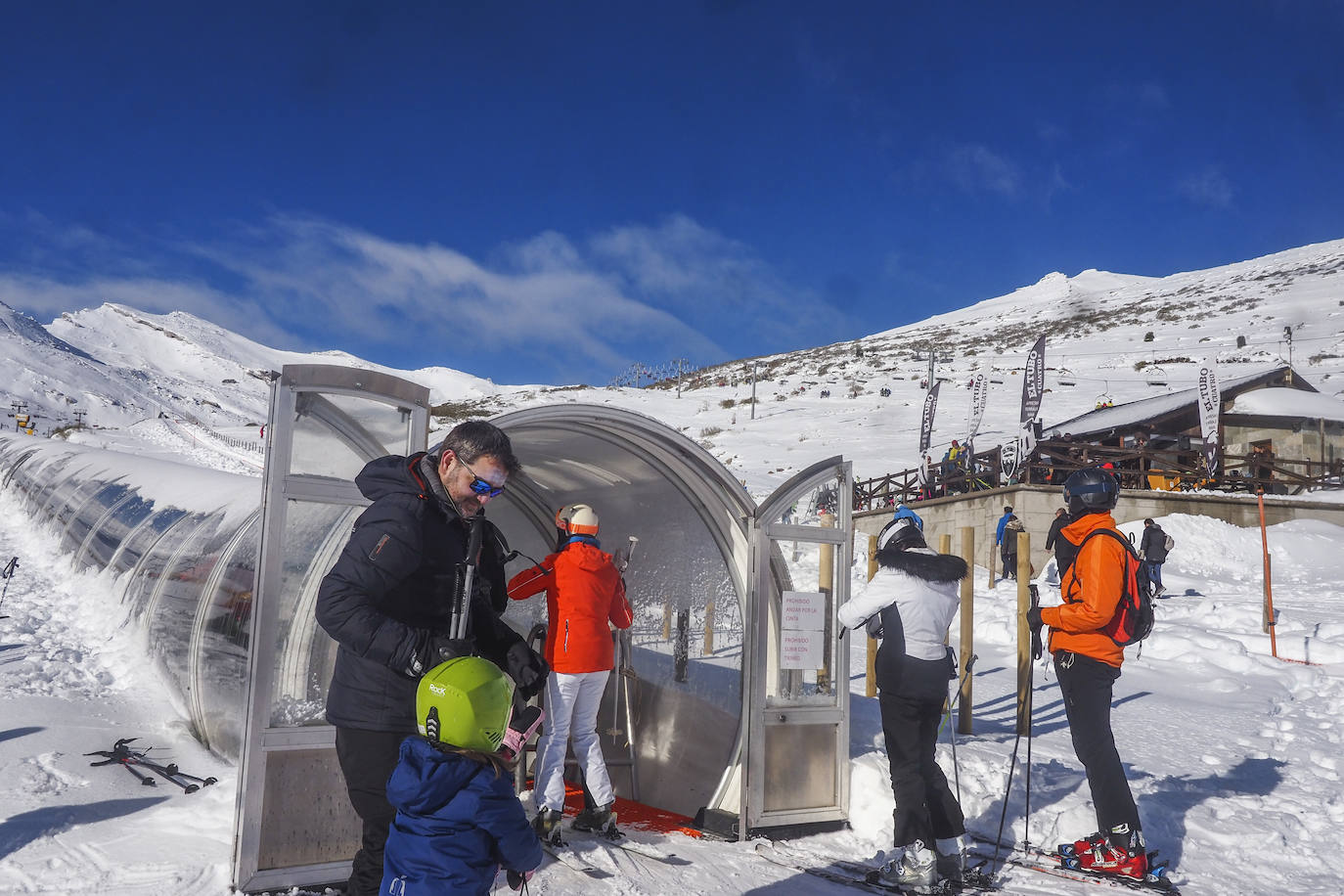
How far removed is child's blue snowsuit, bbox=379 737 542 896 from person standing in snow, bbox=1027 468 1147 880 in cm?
340

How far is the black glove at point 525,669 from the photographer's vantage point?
2879 mm

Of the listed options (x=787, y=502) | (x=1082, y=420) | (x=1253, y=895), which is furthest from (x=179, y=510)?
(x=1082, y=420)

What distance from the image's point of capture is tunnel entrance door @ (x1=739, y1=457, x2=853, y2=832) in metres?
5.55

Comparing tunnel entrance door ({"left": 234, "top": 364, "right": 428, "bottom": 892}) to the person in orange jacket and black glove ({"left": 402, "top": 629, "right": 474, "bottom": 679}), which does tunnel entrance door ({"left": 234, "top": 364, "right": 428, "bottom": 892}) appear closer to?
the person in orange jacket

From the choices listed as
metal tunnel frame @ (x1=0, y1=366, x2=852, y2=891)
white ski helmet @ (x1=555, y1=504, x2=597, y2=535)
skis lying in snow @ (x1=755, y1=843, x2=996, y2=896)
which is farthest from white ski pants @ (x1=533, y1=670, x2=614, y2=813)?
skis lying in snow @ (x1=755, y1=843, x2=996, y2=896)

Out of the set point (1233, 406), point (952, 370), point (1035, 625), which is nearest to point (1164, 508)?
point (1233, 406)

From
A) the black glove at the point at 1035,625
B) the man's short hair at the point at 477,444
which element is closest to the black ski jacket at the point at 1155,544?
the black glove at the point at 1035,625

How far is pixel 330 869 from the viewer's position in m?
4.11

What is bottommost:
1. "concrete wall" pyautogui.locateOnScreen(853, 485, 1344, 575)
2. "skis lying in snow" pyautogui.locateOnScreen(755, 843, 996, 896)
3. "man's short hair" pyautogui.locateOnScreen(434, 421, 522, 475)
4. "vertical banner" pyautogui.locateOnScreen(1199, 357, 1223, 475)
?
"skis lying in snow" pyautogui.locateOnScreen(755, 843, 996, 896)

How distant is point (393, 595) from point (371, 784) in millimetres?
590

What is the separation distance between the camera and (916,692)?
179 inches

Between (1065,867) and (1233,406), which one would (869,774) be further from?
(1233,406)

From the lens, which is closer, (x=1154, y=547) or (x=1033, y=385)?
(x=1154, y=547)

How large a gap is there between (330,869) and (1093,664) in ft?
12.6
